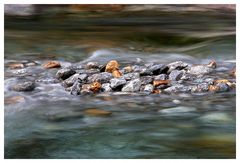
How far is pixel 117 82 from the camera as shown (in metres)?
4.25

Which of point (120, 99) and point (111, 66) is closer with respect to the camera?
point (120, 99)

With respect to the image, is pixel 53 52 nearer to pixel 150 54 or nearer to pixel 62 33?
pixel 62 33

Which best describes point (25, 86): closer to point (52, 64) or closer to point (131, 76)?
point (52, 64)

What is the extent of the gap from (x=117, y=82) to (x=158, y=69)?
1.03ft

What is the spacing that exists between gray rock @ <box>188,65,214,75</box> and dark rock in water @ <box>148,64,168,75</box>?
0.60ft

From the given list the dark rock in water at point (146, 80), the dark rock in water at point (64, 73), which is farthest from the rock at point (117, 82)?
the dark rock in water at point (64, 73)

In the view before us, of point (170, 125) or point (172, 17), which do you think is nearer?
point (170, 125)

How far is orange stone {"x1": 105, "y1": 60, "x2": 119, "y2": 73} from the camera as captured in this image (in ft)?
14.0

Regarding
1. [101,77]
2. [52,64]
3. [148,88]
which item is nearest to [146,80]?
[148,88]

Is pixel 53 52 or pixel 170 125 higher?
pixel 53 52

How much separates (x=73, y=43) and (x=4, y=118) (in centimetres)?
76

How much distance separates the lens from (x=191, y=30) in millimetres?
4406

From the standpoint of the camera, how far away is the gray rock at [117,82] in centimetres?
423

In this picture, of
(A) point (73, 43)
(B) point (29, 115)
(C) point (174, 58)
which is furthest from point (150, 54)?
(B) point (29, 115)
